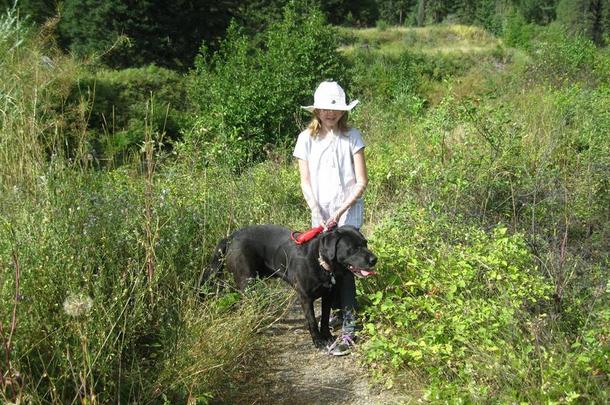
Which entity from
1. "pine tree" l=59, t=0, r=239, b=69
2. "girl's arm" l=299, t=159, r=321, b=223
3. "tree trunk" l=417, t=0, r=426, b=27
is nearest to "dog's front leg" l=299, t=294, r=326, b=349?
"girl's arm" l=299, t=159, r=321, b=223

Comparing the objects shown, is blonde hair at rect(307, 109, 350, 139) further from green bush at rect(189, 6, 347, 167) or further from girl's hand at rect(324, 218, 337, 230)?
green bush at rect(189, 6, 347, 167)

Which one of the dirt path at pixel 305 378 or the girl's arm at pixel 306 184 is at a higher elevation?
the girl's arm at pixel 306 184

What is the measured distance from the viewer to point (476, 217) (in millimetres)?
5074

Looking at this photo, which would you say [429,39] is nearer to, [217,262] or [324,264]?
[217,262]

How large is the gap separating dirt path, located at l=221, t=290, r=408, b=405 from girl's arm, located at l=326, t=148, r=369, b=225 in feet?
3.14

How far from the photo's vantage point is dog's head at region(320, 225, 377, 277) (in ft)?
11.4

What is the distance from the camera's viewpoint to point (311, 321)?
12.8 feet

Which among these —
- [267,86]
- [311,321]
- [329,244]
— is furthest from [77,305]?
[267,86]

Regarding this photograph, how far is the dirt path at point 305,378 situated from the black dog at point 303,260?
19 cm

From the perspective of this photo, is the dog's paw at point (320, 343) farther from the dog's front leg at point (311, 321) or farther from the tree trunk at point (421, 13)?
the tree trunk at point (421, 13)

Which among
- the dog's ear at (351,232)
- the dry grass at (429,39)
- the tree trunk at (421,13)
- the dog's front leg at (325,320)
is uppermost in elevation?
the tree trunk at (421,13)

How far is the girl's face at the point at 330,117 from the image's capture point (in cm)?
400

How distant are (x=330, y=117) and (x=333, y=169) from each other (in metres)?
0.37

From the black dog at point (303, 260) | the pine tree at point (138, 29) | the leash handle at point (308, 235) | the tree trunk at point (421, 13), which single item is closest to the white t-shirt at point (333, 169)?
the leash handle at point (308, 235)
